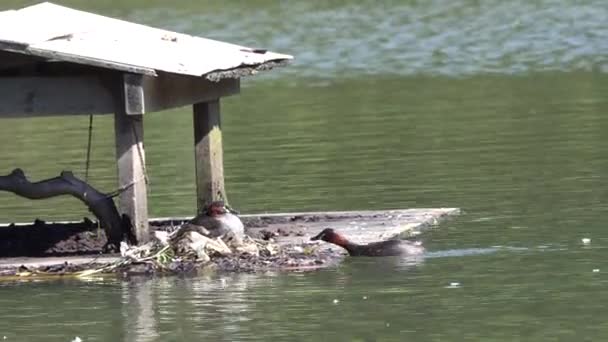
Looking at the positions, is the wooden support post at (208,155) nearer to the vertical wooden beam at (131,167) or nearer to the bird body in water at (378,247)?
the vertical wooden beam at (131,167)

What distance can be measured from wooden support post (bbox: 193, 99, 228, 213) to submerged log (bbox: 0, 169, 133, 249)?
1718 millimetres

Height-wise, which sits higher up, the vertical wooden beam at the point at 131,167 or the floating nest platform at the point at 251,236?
the vertical wooden beam at the point at 131,167

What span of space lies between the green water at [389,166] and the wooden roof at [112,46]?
1.91 meters

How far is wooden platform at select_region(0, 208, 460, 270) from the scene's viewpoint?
16.6 metres

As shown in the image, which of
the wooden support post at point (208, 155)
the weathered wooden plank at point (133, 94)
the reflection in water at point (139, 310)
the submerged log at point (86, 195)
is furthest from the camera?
the wooden support post at point (208, 155)

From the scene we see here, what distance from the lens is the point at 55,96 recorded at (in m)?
16.7

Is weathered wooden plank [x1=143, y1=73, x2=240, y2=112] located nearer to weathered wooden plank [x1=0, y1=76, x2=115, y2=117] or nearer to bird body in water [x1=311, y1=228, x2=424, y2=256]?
weathered wooden plank [x1=0, y1=76, x2=115, y2=117]

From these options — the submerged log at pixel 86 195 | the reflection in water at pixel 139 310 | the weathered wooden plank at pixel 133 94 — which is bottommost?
the reflection in water at pixel 139 310

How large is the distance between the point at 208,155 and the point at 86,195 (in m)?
2.01

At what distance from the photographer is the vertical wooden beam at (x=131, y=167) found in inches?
648

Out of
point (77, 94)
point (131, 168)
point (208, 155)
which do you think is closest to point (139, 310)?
point (131, 168)

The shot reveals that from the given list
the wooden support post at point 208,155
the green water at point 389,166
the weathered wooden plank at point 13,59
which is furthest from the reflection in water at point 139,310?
the wooden support post at point 208,155

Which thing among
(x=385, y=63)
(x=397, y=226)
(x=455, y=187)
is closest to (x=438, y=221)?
(x=397, y=226)

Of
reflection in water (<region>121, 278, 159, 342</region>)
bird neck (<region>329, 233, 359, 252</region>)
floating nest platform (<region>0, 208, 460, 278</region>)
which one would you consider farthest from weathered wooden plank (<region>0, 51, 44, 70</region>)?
bird neck (<region>329, 233, 359, 252</region>)
